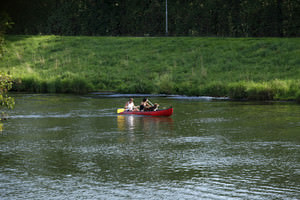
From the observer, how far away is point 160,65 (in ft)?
171

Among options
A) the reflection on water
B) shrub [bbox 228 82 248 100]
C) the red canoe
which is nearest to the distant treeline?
shrub [bbox 228 82 248 100]

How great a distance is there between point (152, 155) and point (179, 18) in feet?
171

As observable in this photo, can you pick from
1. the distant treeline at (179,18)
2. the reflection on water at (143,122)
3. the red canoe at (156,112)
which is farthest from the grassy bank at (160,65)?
the reflection on water at (143,122)

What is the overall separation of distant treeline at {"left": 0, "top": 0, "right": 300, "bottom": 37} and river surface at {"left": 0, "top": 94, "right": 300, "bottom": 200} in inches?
1106

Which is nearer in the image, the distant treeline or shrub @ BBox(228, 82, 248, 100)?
shrub @ BBox(228, 82, 248, 100)

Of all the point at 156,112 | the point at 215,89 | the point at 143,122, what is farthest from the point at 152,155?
the point at 215,89

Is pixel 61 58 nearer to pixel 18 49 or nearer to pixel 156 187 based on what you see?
pixel 18 49

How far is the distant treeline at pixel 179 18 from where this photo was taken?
184 feet

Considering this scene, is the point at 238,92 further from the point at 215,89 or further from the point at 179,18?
the point at 179,18

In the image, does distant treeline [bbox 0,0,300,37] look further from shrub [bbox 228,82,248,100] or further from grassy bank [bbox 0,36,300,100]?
shrub [bbox 228,82,248,100]

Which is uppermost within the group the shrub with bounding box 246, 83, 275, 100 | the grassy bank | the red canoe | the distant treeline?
the distant treeline

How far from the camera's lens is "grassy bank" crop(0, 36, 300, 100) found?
3988 cm

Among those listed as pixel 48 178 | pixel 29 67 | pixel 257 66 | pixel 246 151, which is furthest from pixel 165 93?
pixel 48 178

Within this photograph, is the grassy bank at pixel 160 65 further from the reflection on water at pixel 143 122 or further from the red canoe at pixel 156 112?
the reflection on water at pixel 143 122
